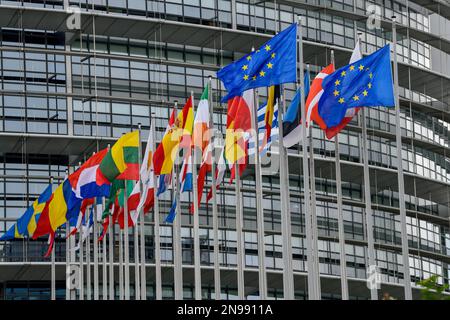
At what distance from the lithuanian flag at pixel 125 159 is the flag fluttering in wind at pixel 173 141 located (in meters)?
3.25

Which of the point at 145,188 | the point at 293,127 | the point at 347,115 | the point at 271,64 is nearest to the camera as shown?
the point at 271,64

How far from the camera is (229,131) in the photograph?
38625 millimetres

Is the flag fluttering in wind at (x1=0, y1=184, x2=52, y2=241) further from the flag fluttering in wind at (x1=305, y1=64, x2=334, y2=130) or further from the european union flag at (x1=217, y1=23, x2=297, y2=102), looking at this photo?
the flag fluttering in wind at (x1=305, y1=64, x2=334, y2=130)

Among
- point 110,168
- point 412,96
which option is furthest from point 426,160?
point 110,168

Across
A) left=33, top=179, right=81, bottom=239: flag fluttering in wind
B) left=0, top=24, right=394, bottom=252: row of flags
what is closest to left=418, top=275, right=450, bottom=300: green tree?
left=0, top=24, right=394, bottom=252: row of flags

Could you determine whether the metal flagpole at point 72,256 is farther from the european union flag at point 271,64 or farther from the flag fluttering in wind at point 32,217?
the european union flag at point 271,64

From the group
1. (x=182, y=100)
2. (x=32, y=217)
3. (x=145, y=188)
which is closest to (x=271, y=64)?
(x=145, y=188)

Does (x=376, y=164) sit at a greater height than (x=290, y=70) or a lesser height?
greater

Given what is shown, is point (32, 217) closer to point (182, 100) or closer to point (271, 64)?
point (182, 100)

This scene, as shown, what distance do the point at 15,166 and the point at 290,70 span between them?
33.2 meters

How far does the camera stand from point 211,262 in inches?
2603

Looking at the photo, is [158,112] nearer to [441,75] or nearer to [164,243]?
[164,243]

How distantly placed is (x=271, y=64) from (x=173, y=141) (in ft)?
25.7
